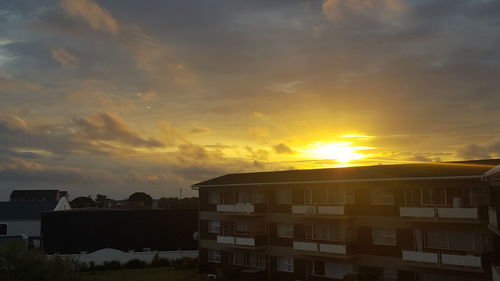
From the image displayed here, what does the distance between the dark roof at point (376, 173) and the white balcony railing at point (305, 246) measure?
5544 mm

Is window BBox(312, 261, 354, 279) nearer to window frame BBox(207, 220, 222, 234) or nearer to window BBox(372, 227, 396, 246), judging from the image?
window BBox(372, 227, 396, 246)

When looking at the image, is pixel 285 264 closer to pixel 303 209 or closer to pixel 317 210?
pixel 303 209

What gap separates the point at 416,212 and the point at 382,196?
367cm

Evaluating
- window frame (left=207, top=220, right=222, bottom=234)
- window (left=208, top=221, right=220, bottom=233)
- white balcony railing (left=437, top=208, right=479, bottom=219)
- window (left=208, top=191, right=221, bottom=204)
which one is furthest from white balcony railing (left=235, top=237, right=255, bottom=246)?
white balcony railing (left=437, top=208, right=479, bottom=219)

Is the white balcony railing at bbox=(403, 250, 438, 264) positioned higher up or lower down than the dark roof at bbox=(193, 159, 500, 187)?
lower down

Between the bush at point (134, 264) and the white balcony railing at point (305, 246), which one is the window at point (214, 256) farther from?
the white balcony railing at point (305, 246)

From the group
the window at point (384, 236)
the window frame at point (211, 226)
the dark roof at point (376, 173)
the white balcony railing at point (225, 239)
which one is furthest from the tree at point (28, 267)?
the window frame at point (211, 226)

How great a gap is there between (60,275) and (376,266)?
2491cm

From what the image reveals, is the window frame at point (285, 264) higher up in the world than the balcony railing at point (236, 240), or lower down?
lower down

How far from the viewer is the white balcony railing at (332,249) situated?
37.7 metres

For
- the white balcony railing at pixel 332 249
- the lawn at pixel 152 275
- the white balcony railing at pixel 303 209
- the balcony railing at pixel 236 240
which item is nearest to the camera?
the white balcony railing at pixel 332 249

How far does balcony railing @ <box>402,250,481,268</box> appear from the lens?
30.7 m

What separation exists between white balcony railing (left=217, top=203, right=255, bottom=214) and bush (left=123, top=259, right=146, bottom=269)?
45.1 ft

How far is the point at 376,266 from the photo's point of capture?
121ft
